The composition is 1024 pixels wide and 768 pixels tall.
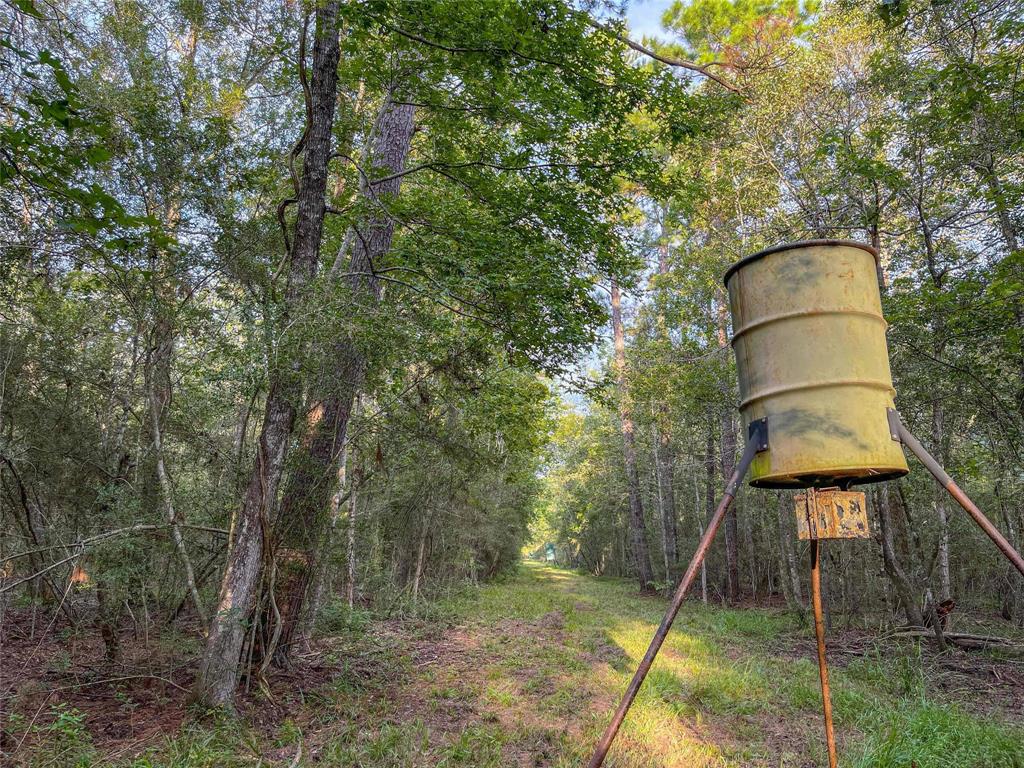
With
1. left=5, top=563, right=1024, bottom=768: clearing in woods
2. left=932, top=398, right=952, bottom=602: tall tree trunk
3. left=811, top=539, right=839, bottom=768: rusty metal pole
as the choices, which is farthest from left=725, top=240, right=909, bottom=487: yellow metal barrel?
left=932, top=398, right=952, bottom=602: tall tree trunk

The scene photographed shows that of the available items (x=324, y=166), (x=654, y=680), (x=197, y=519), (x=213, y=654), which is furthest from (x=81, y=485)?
(x=654, y=680)

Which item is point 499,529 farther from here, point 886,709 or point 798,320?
point 798,320

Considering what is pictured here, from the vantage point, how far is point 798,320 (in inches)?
102

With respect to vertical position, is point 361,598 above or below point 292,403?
below

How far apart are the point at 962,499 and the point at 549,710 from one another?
3982 millimetres

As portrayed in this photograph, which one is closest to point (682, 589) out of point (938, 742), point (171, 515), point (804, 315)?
point (804, 315)

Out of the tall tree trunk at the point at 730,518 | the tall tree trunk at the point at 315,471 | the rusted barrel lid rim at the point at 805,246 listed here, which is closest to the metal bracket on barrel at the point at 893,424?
the rusted barrel lid rim at the point at 805,246

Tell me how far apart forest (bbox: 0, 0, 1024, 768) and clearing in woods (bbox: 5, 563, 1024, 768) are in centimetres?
4

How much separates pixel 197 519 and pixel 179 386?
136 centimetres

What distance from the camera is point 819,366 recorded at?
2.52 m

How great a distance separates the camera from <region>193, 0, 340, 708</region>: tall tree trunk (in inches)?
171

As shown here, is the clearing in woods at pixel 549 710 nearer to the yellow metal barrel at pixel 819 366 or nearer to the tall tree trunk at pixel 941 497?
the tall tree trunk at pixel 941 497

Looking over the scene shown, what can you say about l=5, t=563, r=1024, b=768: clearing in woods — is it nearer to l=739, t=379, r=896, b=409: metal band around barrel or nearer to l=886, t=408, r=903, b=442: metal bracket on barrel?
l=886, t=408, r=903, b=442: metal bracket on barrel

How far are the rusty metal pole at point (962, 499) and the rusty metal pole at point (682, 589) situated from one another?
578mm
